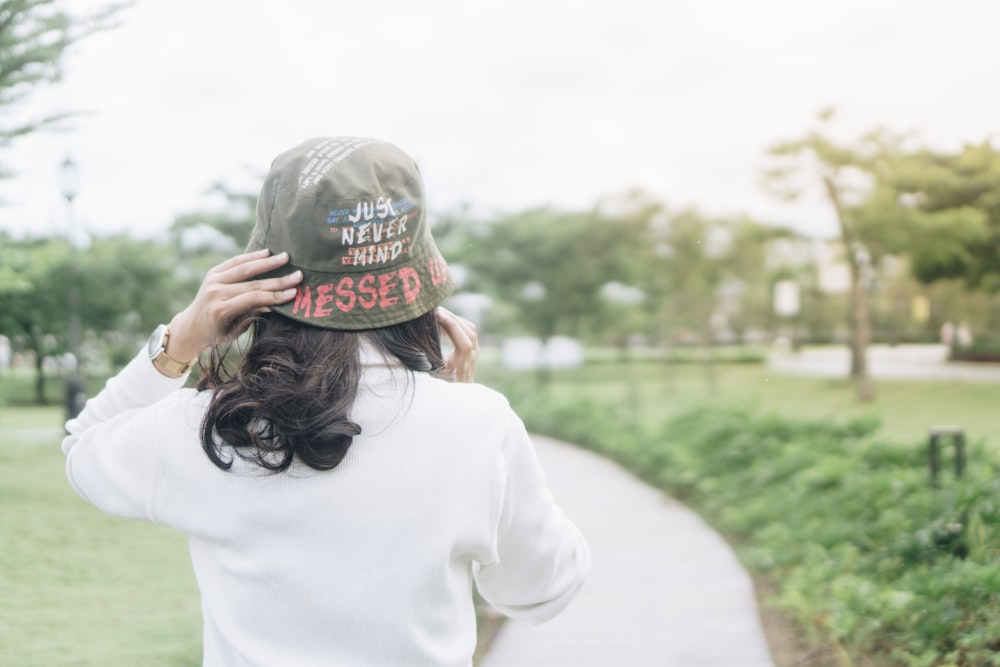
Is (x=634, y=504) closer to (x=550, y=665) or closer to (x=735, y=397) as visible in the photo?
(x=735, y=397)

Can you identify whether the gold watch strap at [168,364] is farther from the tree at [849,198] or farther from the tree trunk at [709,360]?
the tree trunk at [709,360]

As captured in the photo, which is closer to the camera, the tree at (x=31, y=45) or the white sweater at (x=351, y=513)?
the white sweater at (x=351, y=513)

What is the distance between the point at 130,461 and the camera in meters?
0.91

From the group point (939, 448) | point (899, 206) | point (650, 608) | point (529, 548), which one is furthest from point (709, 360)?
point (529, 548)

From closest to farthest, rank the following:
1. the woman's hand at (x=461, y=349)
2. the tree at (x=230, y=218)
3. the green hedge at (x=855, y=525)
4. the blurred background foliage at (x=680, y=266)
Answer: the woman's hand at (x=461, y=349), the blurred background foliage at (x=680, y=266), the green hedge at (x=855, y=525), the tree at (x=230, y=218)

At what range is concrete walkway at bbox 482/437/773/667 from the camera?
3395mm

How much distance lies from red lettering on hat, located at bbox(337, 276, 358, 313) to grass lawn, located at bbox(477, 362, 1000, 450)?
3.56 metres

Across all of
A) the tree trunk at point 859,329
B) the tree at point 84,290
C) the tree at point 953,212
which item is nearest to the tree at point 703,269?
the tree trunk at point 859,329

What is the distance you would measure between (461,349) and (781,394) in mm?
6267

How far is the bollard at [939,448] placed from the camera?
147 inches

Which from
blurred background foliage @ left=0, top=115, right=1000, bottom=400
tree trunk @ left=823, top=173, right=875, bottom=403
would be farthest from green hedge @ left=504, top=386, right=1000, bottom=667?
blurred background foliage @ left=0, top=115, right=1000, bottom=400

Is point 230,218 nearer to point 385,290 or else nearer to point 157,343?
point 157,343

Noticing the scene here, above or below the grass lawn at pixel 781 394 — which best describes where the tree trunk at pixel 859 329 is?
above

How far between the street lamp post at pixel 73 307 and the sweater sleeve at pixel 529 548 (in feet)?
5.12
